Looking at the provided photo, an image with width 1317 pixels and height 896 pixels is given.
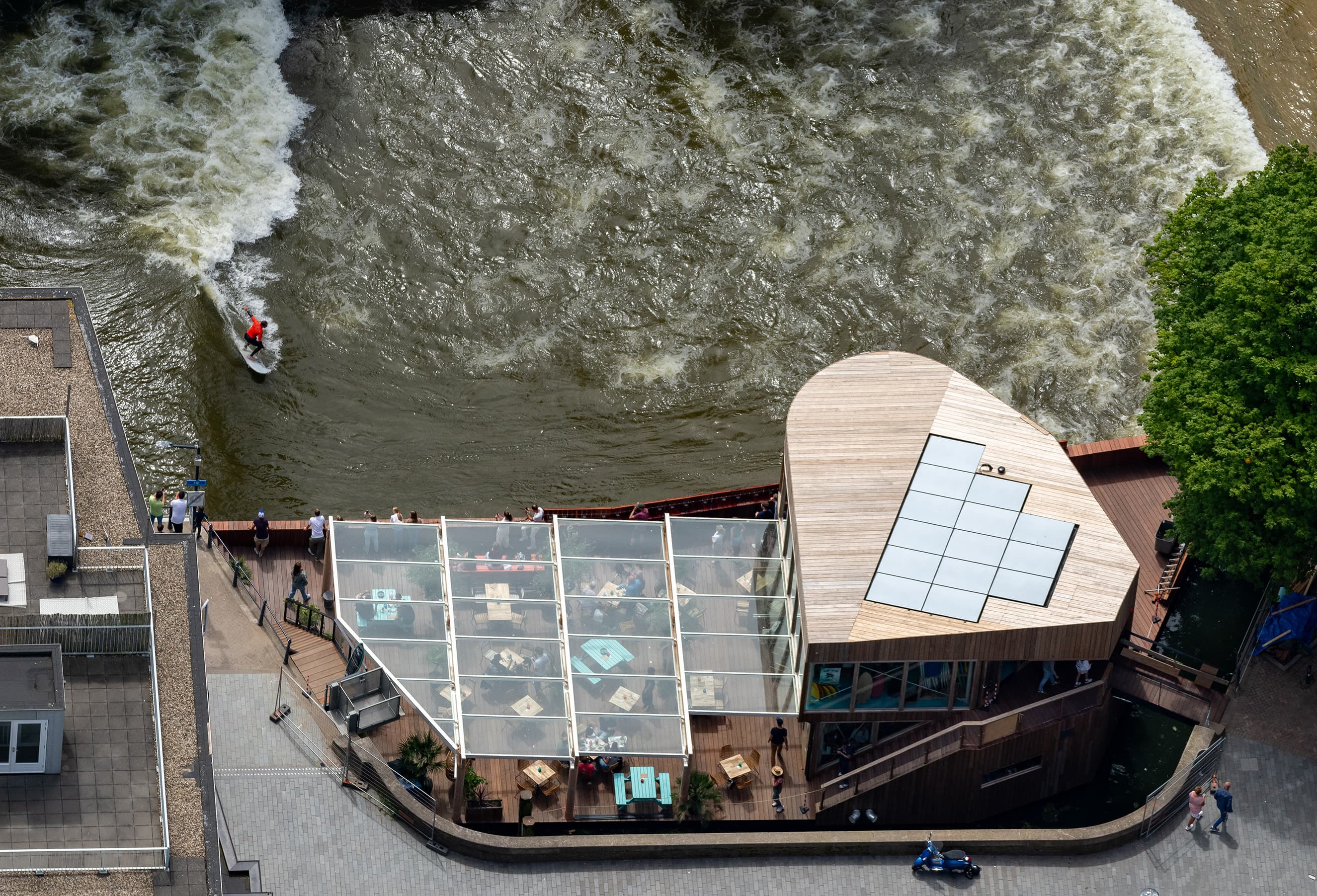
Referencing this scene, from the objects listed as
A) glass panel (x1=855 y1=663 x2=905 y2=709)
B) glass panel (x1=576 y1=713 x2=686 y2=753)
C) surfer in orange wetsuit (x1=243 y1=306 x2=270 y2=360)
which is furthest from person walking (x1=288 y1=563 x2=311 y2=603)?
glass panel (x1=855 y1=663 x2=905 y2=709)

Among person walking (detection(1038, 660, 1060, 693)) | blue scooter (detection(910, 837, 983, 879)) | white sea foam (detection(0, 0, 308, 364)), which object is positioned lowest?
blue scooter (detection(910, 837, 983, 879))

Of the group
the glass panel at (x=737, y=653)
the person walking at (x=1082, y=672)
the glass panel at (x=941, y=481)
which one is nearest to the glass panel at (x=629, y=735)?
the glass panel at (x=737, y=653)

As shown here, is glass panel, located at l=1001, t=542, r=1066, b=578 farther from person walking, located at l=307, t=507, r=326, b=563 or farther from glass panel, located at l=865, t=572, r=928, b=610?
person walking, located at l=307, t=507, r=326, b=563

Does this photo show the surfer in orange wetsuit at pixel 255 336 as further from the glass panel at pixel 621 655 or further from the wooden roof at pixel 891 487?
the wooden roof at pixel 891 487

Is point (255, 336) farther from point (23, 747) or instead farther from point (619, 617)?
point (23, 747)

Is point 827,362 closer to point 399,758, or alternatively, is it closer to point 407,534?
point 407,534
